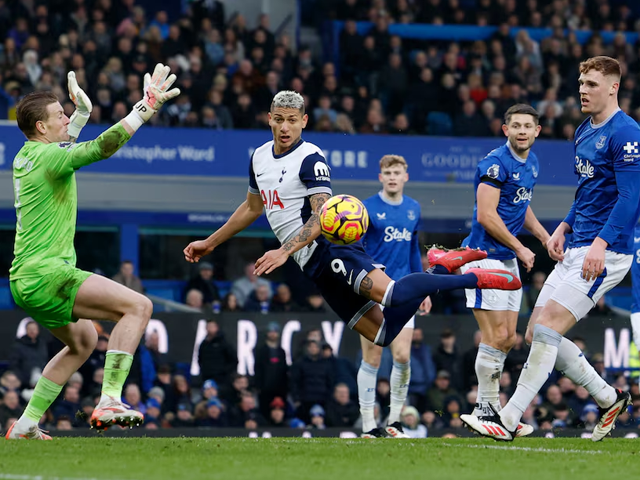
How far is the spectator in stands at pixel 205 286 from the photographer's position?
18.2m

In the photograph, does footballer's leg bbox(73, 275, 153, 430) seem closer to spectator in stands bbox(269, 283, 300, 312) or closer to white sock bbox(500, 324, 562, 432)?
white sock bbox(500, 324, 562, 432)

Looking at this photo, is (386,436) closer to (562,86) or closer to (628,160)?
(628,160)

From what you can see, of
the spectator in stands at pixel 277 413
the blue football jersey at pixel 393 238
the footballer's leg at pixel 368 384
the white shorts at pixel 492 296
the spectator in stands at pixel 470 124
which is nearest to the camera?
the white shorts at pixel 492 296

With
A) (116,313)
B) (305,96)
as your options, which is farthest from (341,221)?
(305,96)

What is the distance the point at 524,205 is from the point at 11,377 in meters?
7.80

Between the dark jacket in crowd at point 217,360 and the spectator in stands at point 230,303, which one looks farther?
the spectator in stands at point 230,303

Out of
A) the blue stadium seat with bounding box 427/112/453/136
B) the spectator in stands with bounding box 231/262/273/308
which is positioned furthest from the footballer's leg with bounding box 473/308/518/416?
the blue stadium seat with bounding box 427/112/453/136

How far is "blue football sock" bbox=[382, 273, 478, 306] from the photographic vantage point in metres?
8.20

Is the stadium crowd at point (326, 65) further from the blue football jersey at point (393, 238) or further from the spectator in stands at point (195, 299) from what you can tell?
the blue football jersey at point (393, 238)

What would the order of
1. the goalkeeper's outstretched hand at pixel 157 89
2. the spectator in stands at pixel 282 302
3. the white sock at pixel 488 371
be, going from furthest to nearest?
the spectator in stands at pixel 282 302, the white sock at pixel 488 371, the goalkeeper's outstretched hand at pixel 157 89

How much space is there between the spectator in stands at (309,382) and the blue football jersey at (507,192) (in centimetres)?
607

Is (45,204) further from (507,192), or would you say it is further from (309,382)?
(309,382)

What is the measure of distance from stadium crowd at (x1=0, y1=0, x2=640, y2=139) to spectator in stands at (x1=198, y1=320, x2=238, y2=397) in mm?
5194

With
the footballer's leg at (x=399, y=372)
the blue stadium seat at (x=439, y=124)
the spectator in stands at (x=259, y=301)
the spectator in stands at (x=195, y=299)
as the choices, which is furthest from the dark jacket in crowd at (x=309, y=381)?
the blue stadium seat at (x=439, y=124)
